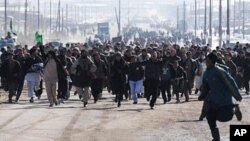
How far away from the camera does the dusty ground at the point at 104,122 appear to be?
57.2 ft

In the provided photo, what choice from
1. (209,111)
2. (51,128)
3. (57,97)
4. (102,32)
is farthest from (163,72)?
(102,32)

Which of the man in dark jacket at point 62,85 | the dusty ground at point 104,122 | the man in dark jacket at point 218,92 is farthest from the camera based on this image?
the man in dark jacket at point 62,85

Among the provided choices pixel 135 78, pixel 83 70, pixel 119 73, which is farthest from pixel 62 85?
pixel 135 78

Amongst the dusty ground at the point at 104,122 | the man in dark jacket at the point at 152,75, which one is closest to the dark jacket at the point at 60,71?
the dusty ground at the point at 104,122

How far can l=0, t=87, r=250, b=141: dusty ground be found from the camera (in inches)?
687

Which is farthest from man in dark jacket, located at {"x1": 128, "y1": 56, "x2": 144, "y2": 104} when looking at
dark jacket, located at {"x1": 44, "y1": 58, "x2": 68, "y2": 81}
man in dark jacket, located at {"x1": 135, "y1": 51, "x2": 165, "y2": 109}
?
dark jacket, located at {"x1": 44, "y1": 58, "x2": 68, "y2": 81}

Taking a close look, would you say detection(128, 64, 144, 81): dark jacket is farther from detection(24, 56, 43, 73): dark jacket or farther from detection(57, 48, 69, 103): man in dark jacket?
detection(24, 56, 43, 73): dark jacket

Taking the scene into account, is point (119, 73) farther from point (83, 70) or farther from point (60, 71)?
point (60, 71)

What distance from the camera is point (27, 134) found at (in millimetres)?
17641

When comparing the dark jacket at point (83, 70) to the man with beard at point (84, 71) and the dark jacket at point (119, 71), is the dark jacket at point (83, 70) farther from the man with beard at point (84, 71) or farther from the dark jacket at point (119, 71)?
the dark jacket at point (119, 71)

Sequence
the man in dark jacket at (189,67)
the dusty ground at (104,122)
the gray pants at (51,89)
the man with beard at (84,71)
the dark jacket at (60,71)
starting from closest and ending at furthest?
1. the dusty ground at (104,122)
2. the dark jacket at (60,71)
3. the gray pants at (51,89)
4. the man with beard at (84,71)
5. the man in dark jacket at (189,67)

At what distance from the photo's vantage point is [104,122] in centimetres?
2008

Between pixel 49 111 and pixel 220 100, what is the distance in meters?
8.66

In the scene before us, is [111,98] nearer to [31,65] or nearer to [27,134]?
[31,65]
